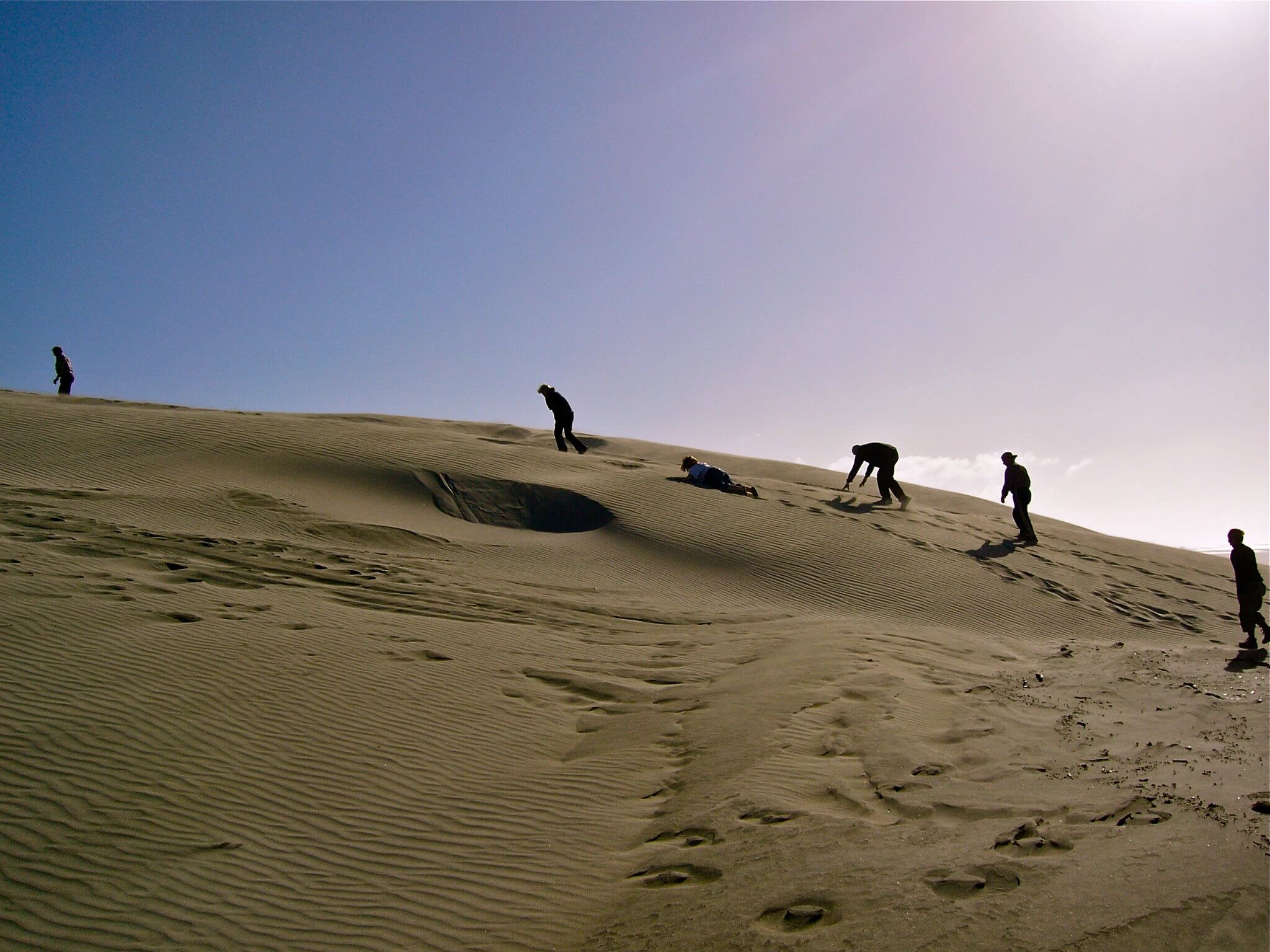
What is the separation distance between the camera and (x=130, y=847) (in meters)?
4.15

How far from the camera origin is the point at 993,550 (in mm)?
14594

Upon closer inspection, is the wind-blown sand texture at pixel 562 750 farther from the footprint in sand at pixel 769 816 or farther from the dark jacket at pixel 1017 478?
the dark jacket at pixel 1017 478

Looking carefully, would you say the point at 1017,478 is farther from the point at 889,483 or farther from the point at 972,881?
the point at 972,881

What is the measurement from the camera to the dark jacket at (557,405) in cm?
1753

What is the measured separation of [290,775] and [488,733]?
1.45 metres

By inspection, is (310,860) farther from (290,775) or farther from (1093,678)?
(1093,678)

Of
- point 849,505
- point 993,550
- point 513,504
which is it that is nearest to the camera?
point 513,504

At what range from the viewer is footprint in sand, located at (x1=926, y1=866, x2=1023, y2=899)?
333 cm

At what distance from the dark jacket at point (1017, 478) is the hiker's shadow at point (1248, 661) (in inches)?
256

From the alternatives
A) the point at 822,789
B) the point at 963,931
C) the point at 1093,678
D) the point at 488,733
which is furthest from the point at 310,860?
the point at 1093,678

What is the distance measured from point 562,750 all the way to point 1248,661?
6.86 m

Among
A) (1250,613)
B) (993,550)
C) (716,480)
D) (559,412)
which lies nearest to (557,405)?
(559,412)

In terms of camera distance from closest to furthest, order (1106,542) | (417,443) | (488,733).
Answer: (488,733) → (417,443) → (1106,542)

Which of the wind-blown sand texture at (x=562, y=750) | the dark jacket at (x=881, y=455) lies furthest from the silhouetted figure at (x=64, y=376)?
the dark jacket at (x=881, y=455)
